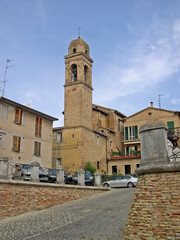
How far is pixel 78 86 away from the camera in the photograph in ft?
112

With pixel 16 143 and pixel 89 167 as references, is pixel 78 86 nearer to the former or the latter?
pixel 89 167

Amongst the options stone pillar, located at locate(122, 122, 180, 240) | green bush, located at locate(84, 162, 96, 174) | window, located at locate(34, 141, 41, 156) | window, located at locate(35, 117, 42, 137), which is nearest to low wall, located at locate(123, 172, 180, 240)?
stone pillar, located at locate(122, 122, 180, 240)

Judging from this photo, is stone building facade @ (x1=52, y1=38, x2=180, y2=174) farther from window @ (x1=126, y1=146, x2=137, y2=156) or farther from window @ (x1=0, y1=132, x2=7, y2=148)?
window @ (x1=0, y1=132, x2=7, y2=148)

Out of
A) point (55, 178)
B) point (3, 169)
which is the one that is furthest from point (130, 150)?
point (3, 169)

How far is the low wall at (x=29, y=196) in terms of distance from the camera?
1359cm

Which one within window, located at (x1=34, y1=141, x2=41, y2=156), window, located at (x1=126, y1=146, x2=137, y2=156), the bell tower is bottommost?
A: window, located at (x1=34, y1=141, x2=41, y2=156)

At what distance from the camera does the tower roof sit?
3569 centimetres

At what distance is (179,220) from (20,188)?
10.3 meters

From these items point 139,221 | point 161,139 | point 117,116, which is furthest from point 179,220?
point 117,116

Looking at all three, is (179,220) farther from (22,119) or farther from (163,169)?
(22,119)

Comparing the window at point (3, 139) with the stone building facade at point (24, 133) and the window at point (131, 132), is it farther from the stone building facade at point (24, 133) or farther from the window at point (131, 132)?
the window at point (131, 132)

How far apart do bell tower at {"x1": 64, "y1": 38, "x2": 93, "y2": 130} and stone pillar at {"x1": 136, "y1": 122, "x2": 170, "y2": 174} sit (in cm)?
2560

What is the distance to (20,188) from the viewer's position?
47.7 ft

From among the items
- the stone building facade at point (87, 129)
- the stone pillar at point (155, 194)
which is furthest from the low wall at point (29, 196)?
the stone building facade at point (87, 129)
